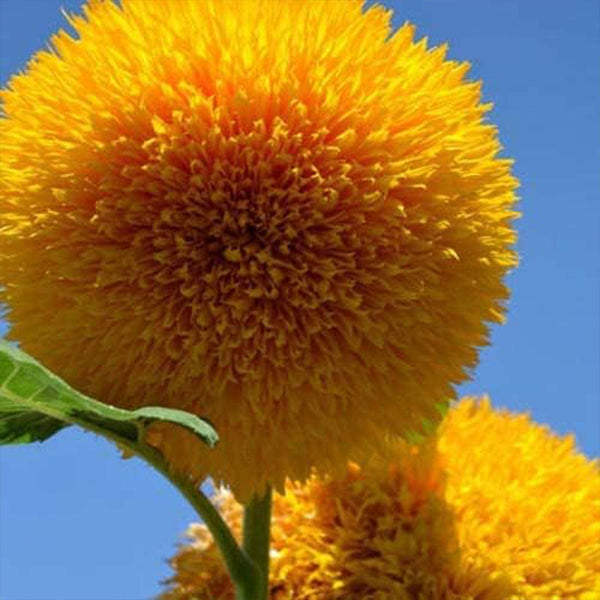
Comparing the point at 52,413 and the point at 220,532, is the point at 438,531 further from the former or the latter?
the point at 52,413

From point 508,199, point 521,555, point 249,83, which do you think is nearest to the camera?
point 249,83

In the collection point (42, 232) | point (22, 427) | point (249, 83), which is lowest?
point (22, 427)

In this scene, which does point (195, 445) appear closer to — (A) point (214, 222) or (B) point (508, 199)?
(A) point (214, 222)

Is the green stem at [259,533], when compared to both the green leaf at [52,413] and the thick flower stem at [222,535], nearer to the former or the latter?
the thick flower stem at [222,535]

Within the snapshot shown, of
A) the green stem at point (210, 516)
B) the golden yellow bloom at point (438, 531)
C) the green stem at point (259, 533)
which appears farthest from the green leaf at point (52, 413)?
the golden yellow bloom at point (438, 531)

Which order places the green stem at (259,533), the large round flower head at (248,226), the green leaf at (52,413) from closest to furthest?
the green leaf at (52,413) → the large round flower head at (248,226) → the green stem at (259,533)

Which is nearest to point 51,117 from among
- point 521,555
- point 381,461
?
point 381,461

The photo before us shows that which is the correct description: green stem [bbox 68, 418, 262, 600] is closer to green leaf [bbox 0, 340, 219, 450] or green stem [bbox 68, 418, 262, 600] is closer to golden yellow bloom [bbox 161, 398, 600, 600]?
green leaf [bbox 0, 340, 219, 450]
